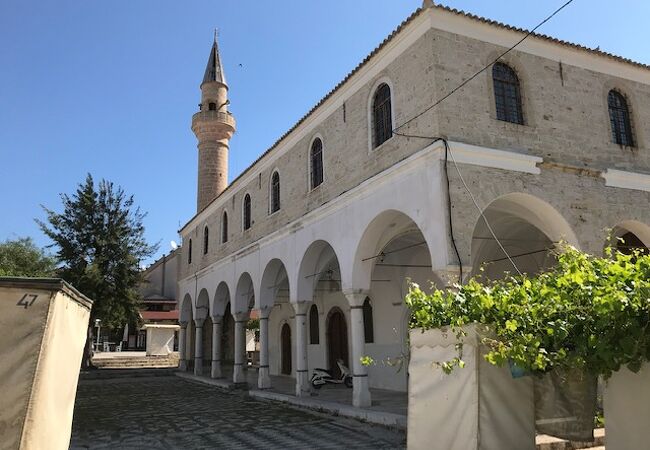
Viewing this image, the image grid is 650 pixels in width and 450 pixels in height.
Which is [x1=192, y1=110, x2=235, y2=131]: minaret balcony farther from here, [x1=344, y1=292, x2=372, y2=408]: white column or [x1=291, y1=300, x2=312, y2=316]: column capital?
[x1=344, y1=292, x2=372, y2=408]: white column

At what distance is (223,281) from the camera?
19.8 metres

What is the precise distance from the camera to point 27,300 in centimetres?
374

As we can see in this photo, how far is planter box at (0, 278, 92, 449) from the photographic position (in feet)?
11.7

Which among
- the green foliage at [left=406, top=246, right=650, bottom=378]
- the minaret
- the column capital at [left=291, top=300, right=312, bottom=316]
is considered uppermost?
the minaret

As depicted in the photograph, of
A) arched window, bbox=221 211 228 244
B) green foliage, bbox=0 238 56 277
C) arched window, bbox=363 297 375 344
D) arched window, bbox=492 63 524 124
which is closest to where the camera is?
arched window, bbox=492 63 524 124

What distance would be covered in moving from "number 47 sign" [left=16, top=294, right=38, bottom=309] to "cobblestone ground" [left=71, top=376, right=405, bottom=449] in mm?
5477

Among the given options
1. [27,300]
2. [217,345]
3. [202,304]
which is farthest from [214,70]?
[27,300]

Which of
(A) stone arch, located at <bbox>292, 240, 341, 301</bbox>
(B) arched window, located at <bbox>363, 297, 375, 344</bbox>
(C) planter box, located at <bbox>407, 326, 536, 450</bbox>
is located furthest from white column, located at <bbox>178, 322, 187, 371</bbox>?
(C) planter box, located at <bbox>407, 326, 536, 450</bbox>

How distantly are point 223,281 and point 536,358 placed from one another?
16.5 meters

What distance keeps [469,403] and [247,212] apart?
1397 centimetres

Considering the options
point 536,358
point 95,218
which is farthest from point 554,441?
point 95,218

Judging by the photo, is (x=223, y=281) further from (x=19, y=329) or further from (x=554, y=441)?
(x=19, y=329)

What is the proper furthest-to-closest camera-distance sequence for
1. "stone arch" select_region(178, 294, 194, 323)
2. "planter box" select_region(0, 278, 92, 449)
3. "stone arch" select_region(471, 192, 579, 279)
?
1. "stone arch" select_region(178, 294, 194, 323)
2. "stone arch" select_region(471, 192, 579, 279)
3. "planter box" select_region(0, 278, 92, 449)

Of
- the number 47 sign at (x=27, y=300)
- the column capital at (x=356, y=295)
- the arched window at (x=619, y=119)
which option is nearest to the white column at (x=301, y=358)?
the column capital at (x=356, y=295)
